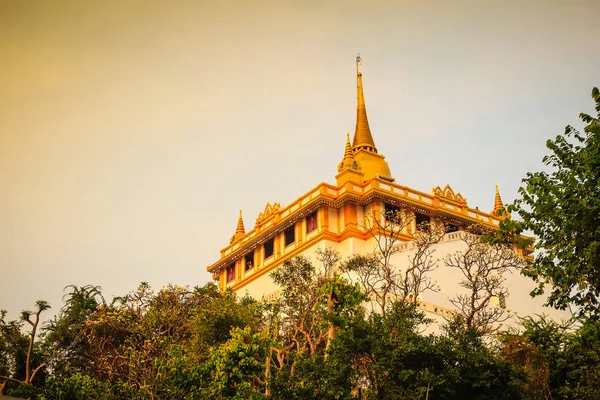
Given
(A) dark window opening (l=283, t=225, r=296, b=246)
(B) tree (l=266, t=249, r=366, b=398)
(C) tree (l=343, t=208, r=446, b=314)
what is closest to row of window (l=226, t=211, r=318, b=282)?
(A) dark window opening (l=283, t=225, r=296, b=246)

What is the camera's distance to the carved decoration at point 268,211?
49719 millimetres

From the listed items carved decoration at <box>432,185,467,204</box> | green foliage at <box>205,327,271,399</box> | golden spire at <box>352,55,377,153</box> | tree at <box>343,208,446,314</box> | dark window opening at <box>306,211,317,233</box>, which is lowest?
green foliage at <box>205,327,271,399</box>

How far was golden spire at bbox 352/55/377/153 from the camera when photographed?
5372 centimetres

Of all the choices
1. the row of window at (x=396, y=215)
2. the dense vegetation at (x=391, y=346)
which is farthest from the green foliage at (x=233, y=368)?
the row of window at (x=396, y=215)

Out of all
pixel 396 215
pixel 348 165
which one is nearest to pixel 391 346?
pixel 396 215

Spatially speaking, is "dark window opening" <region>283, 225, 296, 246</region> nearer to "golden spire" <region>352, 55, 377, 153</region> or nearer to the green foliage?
"golden spire" <region>352, 55, 377, 153</region>

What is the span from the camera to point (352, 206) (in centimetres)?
4519

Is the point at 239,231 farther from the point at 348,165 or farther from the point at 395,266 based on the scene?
the point at 395,266

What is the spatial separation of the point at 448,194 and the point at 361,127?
8.88 meters

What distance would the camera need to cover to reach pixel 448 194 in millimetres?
48875

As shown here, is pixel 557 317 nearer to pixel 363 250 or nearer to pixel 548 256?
pixel 363 250

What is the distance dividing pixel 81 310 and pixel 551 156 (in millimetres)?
24631

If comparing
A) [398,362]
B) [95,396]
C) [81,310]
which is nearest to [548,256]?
[398,362]

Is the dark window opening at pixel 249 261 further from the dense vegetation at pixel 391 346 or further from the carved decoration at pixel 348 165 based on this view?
the dense vegetation at pixel 391 346
